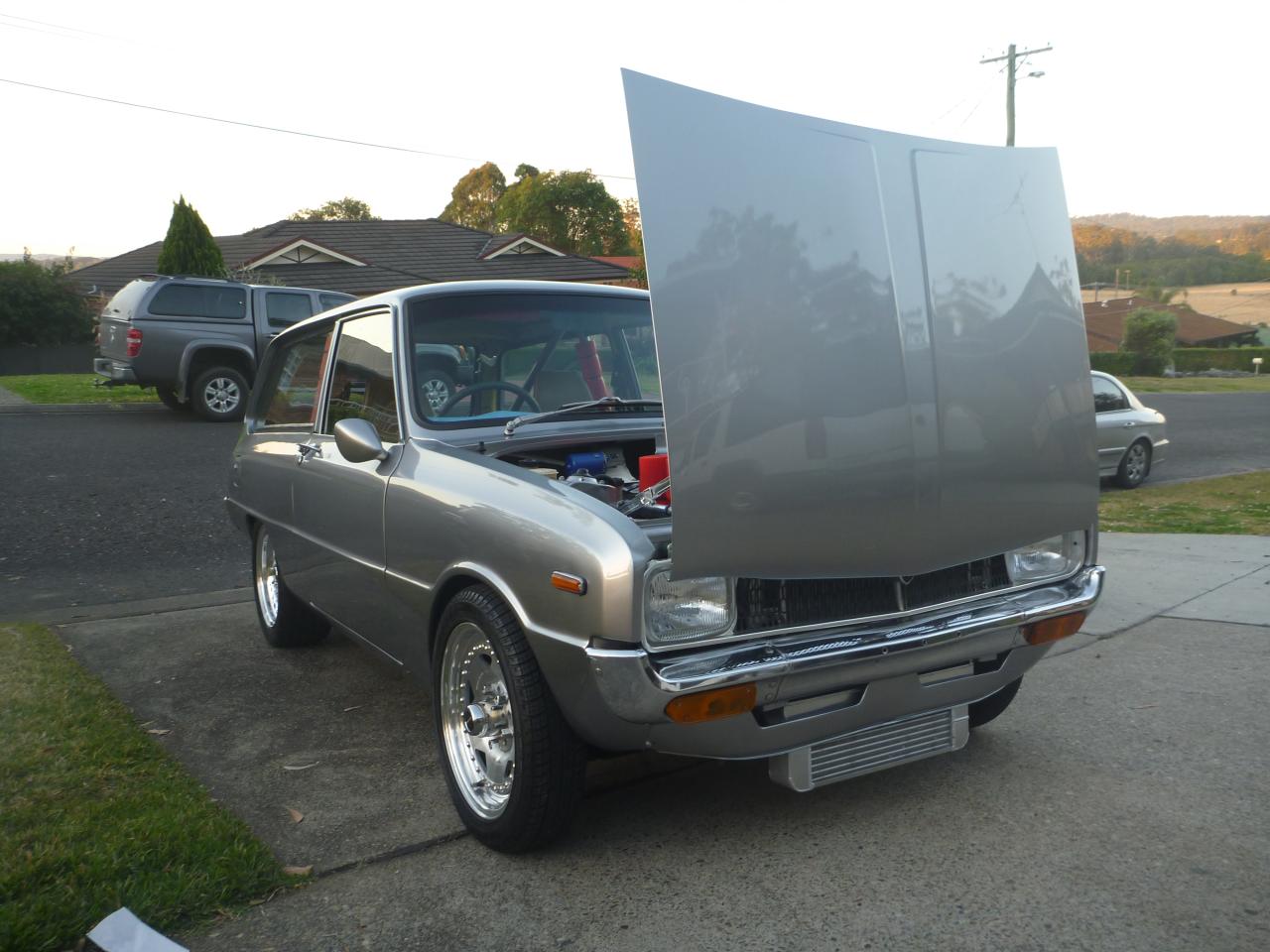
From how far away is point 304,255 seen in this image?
3328 cm

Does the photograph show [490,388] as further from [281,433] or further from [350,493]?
[281,433]

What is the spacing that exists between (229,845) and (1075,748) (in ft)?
9.62

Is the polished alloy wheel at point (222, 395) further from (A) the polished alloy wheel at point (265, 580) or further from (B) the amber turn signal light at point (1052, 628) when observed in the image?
(B) the amber turn signal light at point (1052, 628)

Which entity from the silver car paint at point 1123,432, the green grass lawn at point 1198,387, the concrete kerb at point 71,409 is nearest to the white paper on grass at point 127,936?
the silver car paint at point 1123,432

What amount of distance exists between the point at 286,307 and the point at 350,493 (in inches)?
499

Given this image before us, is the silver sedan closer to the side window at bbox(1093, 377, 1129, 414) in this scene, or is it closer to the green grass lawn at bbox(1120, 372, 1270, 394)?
the side window at bbox(1093, 377, 1129, 414)

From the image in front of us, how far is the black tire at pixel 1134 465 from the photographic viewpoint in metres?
11.9

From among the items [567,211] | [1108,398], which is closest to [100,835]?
[1108,398]

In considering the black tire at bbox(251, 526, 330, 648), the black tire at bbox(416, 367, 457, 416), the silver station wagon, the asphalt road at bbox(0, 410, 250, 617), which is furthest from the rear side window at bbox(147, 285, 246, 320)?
the silver station wagon

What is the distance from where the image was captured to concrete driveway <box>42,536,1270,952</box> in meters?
2.80

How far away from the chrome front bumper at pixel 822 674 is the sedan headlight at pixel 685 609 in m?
0.05

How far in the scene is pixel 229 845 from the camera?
10.5 feet

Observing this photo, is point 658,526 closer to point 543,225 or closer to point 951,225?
point 951,225

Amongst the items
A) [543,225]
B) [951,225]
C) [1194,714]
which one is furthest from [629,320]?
[543,225]
